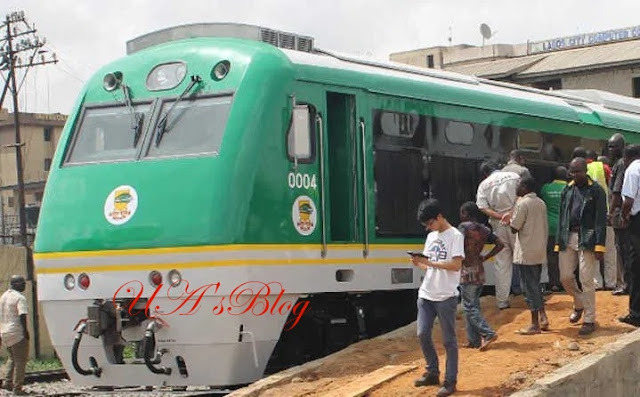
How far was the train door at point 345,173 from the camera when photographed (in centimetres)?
1191

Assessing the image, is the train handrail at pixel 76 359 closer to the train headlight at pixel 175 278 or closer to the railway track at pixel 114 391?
the railway track at pixel 114 391

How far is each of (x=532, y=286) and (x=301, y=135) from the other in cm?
283

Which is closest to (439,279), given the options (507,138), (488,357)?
(488,357)

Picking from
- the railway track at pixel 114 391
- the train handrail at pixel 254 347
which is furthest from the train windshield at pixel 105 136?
the railway track at pixel 114 391

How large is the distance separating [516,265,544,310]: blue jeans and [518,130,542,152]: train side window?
3.37 metres

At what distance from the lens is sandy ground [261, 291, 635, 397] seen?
998cm

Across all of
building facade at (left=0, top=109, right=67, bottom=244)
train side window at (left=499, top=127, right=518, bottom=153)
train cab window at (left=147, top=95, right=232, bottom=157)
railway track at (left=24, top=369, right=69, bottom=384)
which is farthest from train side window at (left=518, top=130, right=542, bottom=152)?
building facade at (left=0, top=109, right=67, bottom=244)

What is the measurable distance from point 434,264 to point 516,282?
454 cm

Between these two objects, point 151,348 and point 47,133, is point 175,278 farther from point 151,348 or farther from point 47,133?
point 47,133

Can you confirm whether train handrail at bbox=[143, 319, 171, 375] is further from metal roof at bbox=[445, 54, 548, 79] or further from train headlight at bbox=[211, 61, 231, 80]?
metal roof at bbox=[445, 54, 548, 79]

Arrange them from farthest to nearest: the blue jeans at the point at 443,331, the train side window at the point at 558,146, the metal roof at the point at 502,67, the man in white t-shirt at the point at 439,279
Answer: the metal roof at the point at 502,67, the train side window at the point at 558,146, the man in white t-shirt at the point at 439,279, the blue jeans at the point at 443,331

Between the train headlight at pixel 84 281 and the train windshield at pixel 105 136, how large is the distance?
3.97 ft

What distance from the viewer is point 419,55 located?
68.3 m

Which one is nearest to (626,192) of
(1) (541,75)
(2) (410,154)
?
(2) (410,154)
